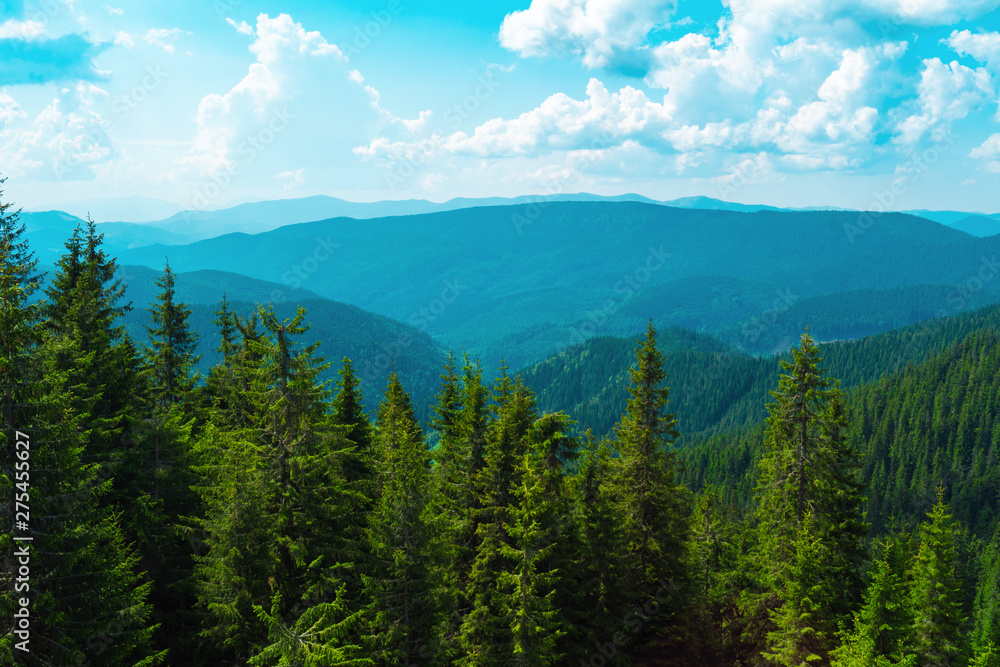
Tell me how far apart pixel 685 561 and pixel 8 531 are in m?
26.1

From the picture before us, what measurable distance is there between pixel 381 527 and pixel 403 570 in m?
1.60

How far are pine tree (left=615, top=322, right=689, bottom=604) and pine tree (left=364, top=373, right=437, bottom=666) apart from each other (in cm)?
986

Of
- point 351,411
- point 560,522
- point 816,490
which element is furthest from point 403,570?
point 816,490

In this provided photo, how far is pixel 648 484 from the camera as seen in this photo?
26.6 meters

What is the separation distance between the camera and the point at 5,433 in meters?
13.2

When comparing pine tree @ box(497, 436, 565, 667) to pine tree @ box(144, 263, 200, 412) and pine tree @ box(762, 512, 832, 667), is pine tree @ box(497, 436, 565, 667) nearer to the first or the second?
pine tree @ box(762, 512, 832, 667)

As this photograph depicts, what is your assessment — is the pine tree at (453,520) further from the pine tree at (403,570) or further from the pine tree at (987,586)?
the pine tree at (987,586)

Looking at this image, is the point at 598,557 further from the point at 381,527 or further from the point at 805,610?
the point at 381,527

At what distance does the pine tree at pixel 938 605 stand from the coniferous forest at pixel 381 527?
0.08 m

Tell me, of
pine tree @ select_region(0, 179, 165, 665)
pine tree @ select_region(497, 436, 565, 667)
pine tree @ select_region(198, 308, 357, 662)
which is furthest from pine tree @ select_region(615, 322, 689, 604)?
pine tree @ select_region(0, 179, 165, 665)

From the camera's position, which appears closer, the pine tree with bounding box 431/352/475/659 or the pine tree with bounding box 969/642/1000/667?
the pine tree with bounding box 969/642/1000/667

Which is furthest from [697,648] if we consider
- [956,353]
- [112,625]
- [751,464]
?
[956,353]

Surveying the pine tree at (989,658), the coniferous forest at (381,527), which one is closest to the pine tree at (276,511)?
the coniferous forest at (381,527)

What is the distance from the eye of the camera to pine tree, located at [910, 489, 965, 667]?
2005 cm
